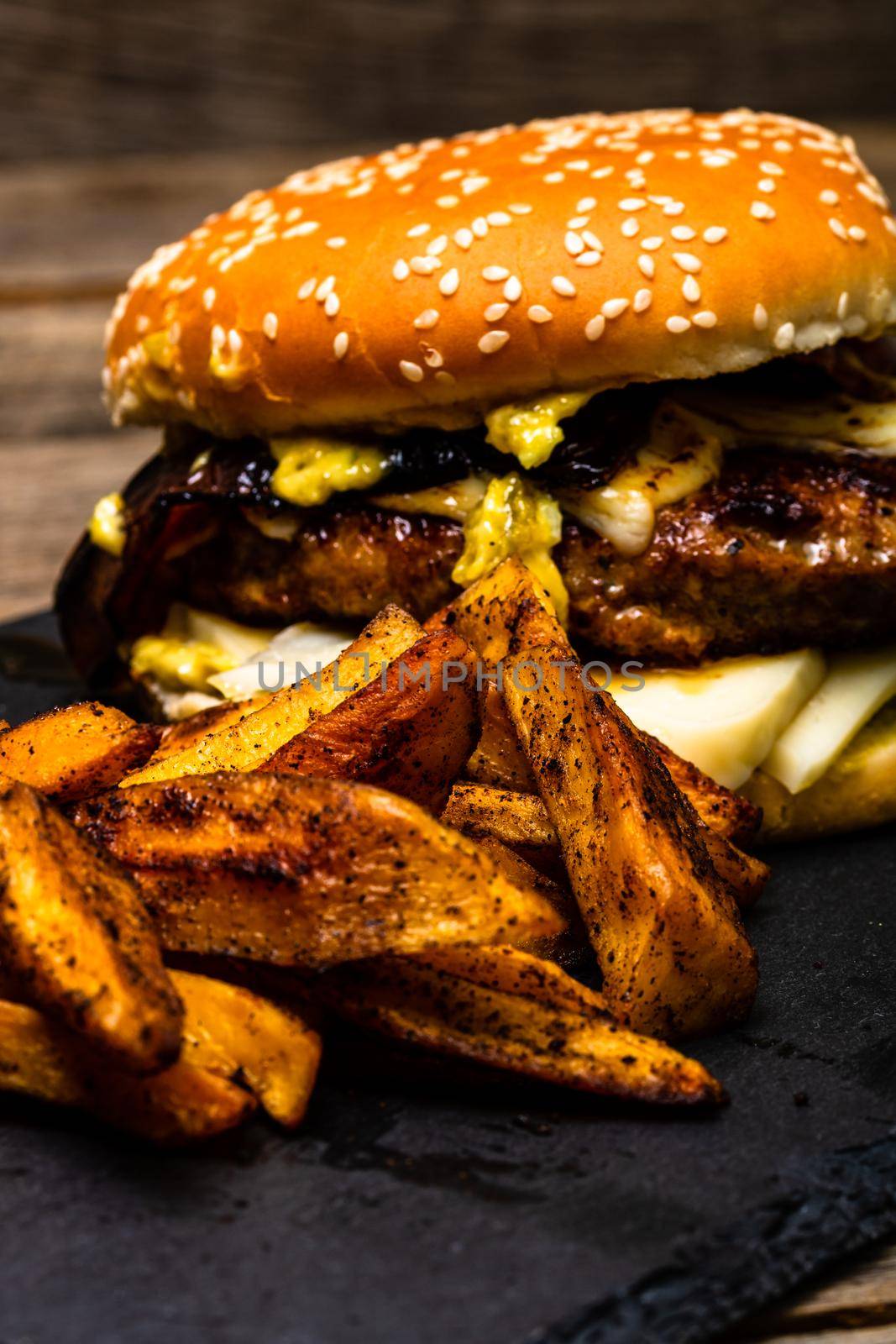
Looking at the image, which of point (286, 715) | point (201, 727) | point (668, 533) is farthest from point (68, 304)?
point (286, 715)

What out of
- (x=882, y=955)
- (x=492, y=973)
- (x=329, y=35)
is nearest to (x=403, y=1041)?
(x=492, y=973)

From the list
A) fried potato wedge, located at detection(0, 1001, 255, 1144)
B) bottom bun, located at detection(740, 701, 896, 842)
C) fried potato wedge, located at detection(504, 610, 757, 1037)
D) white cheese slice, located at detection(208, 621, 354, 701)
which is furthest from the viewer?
white cheese slice, located at detection(208, 621, 354, 701)

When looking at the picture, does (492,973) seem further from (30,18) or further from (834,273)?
(30,18)

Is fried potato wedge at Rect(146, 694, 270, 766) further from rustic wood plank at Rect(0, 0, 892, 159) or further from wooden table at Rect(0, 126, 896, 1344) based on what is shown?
rustic wood plank at Rect(0, 0, 892, 159)

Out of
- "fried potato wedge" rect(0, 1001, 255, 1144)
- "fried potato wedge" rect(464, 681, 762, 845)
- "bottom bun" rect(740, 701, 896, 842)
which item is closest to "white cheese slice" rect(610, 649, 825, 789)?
"bottom bun" rect(740, 701, 896, 842)

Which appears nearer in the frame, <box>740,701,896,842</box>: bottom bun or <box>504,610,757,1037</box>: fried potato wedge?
<box>504,610,757,1037</box>: fried potato wedge

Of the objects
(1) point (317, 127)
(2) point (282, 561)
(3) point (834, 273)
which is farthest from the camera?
(1) point (317, 127)
